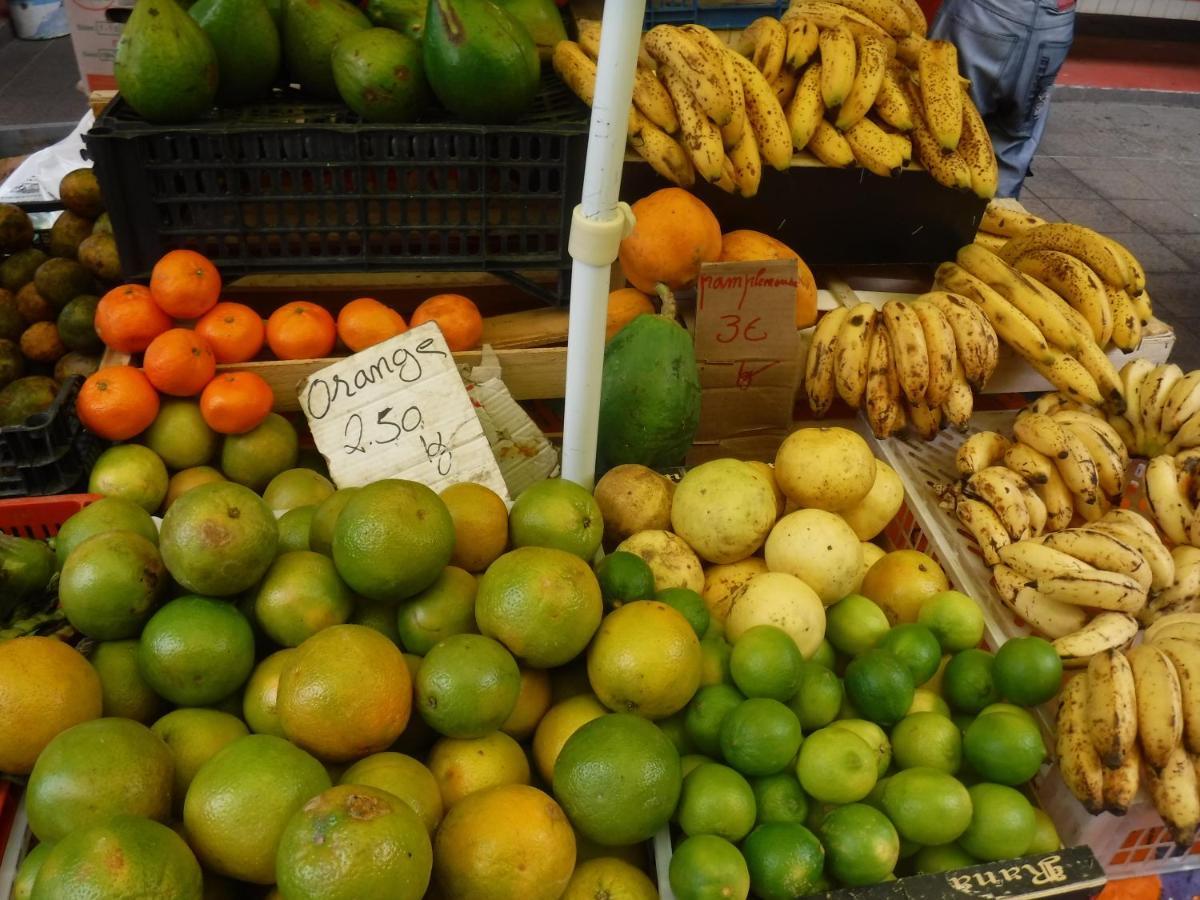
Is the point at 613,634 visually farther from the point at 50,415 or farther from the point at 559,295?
the point at 50,415

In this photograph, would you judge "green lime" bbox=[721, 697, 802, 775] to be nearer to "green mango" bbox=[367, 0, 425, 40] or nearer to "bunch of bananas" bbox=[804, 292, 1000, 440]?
"bunch of bananas" bbox=[804, 292, 1000, 440]

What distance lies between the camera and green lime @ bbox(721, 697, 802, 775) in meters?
1.15

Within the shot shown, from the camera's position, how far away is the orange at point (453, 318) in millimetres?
1831

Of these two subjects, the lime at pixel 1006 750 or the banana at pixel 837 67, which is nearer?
the lime at pixel 1006 750

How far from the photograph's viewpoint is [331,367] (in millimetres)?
1700

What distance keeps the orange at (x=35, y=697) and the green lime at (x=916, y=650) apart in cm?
113

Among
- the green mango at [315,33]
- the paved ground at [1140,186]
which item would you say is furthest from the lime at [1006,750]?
the paved ground at [1140,186]

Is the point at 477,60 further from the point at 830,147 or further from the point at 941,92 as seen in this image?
the point at 941,92

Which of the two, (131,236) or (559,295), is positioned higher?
(131,236)

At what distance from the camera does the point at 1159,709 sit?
1284 mm

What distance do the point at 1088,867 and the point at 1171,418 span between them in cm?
115

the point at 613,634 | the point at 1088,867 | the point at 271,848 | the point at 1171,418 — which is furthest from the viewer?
the point at 1171,418

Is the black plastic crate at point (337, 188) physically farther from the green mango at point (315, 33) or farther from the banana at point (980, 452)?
the banana at point (980, 452)

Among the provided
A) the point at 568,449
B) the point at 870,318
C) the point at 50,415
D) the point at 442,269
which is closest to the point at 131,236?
the point at 50,415
